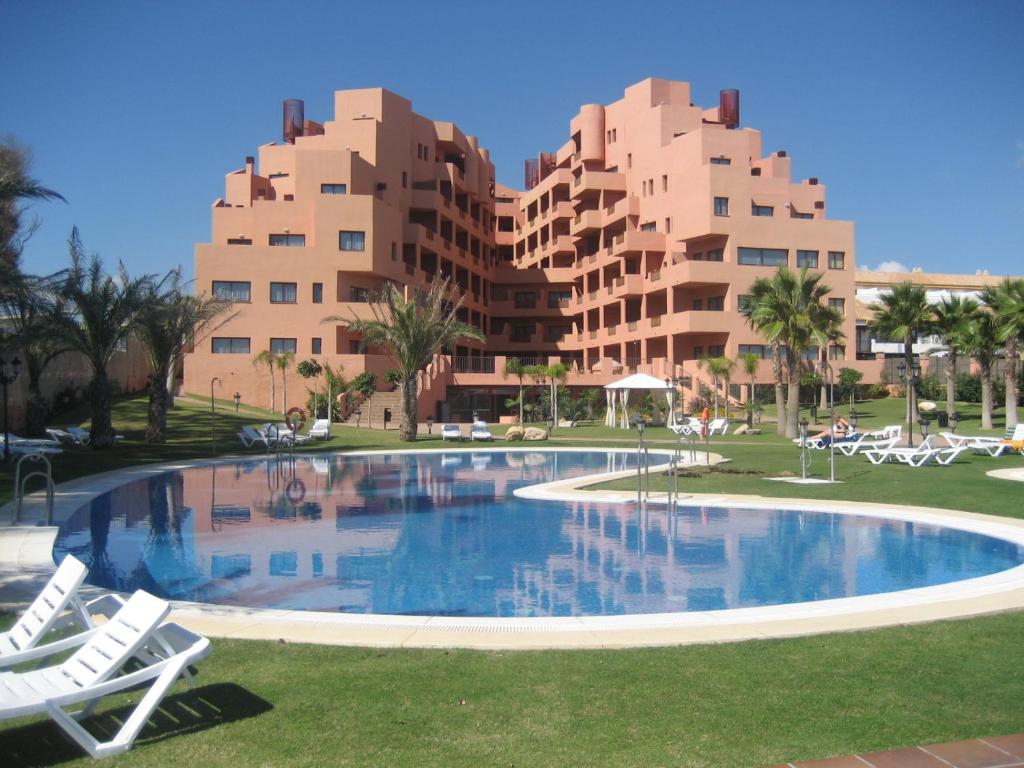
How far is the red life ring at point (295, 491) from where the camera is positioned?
58.3 ft

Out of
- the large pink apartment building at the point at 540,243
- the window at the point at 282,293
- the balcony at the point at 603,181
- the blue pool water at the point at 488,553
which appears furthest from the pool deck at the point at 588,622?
the balcony at the point at 603,181

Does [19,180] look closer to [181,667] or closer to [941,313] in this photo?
[181,667]

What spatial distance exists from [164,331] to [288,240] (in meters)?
19.2

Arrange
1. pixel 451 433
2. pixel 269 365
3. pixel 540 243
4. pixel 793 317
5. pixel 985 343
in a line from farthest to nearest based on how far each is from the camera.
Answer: pixel 540 243, pixel 269 365, pixel 985 343, pixel 793 317, pixel 451 433

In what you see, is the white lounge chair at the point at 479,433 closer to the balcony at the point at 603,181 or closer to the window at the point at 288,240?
the window at the point at 288,240

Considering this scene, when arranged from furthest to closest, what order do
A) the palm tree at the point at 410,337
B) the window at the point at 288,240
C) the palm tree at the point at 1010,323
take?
the window at the point at 288,240, the palm tree at the point at 1010,323, the palm tree at the point at 410,337

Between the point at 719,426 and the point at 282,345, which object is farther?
the point at 282,345

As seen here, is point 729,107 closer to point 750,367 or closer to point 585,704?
point 750,367

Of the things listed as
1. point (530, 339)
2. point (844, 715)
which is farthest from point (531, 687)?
point (530, 339)

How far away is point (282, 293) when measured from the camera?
4591cm

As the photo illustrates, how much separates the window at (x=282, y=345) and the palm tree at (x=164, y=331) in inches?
587

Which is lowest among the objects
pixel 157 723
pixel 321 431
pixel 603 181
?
pixel 157 723

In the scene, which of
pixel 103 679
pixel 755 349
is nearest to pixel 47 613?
pixel 103 679

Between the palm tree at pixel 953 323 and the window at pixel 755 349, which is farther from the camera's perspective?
the window at pixel 755 349
